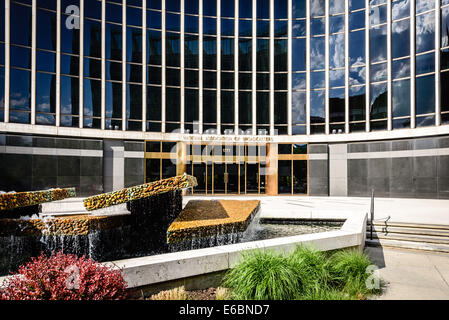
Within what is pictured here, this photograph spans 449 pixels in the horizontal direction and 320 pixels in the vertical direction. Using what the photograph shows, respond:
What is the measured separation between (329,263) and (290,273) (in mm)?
1510

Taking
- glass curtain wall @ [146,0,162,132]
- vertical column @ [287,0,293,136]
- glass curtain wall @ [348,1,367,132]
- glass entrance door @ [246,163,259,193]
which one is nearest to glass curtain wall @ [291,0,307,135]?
vertical column @ [287,0,293,136]

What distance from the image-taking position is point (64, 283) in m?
3.43

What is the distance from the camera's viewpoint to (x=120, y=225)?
607 centimetres

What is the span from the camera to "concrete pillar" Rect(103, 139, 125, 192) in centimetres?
2325

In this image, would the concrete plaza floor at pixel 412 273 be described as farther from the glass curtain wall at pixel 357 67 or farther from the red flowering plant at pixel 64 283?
the glass curtain wall at pixel 357 67

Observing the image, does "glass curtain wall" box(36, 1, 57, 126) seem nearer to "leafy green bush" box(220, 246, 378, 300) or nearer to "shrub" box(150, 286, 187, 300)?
"shrub" box(150, 286, 187, 300)

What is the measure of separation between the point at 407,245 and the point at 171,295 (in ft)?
25.9

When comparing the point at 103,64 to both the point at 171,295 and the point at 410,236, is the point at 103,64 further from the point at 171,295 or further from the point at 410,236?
the point at 410,236

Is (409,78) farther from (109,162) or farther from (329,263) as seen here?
(109,162)

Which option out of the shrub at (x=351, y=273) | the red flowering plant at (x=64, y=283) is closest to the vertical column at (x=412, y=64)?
the shrub at (x=351, y=273)

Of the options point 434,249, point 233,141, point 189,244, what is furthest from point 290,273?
point 233,141

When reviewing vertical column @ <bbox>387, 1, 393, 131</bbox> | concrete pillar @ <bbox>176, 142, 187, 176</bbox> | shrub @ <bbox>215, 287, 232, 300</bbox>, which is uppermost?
vertical column @ <bbox>387, 1, 393, 131</bbox>

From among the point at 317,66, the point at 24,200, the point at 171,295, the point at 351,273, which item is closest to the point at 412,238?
the point at 351,273

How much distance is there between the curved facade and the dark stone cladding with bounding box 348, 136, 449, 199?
0.08 meters
